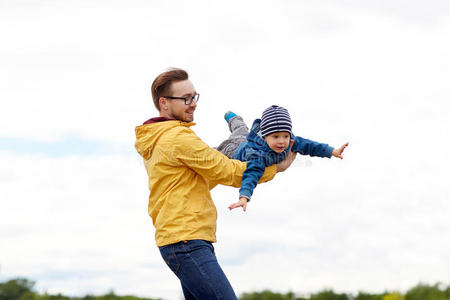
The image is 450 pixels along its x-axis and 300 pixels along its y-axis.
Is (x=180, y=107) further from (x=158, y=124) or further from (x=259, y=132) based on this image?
(x=259, y=132)

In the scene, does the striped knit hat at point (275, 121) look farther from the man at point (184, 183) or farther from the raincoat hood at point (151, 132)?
the raincoat hood at point (151, 132)

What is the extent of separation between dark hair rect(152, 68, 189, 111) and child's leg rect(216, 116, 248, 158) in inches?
39.1

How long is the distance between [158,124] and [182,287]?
1.38 metres

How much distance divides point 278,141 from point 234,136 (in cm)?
86

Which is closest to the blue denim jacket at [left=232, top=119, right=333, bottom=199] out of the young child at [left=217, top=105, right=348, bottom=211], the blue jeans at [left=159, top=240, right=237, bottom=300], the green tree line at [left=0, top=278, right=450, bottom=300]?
the young child at [left=217, top=105, right=348, bottom=211]

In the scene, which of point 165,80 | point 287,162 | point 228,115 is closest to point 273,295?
point 228,115

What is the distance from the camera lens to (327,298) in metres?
13.6

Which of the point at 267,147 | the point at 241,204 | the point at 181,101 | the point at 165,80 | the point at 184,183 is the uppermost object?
the point at 165,80

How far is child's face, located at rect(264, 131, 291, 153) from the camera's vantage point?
5.39 m

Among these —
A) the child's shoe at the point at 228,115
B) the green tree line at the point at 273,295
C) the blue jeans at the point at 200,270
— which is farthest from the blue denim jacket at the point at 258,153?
the green tree line at the point at 273,295

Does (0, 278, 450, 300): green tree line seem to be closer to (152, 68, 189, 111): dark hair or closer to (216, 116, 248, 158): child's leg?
(216, 116, 248, 158): child's leg

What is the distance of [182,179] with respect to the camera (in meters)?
4.98

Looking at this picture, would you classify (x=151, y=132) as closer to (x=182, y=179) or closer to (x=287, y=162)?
(x=182, y=179)

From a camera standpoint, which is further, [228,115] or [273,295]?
[273,295]
